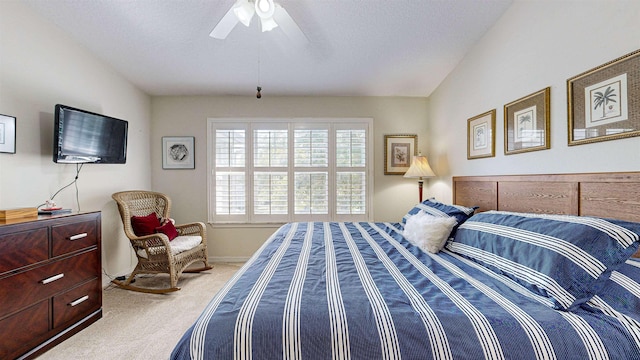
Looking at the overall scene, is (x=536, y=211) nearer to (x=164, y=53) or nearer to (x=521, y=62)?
(x=521, y=62)

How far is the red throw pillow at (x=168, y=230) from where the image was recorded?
295 cm

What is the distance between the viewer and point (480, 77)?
8.11ft

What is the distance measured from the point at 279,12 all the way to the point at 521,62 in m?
1.88

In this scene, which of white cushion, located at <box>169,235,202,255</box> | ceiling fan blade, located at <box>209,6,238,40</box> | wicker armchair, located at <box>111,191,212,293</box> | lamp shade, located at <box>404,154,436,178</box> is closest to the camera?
ceiling fan blade, located at <box>209,6,238,40</box>

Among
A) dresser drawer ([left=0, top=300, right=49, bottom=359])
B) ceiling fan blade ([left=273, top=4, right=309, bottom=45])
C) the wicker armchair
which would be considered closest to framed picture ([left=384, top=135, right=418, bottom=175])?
ceiling fan blade ([left=273, top=4, right=309, bottom=45])

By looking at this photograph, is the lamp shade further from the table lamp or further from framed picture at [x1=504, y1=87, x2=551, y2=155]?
framed picture at [x1=504, y1=87, x2=551, y2=155]

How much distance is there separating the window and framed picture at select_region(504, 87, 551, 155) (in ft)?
5.92

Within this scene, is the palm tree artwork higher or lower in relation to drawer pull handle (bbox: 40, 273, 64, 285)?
higher

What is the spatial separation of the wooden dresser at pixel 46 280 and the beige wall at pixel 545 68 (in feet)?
11.4

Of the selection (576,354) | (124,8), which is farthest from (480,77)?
(124,8)

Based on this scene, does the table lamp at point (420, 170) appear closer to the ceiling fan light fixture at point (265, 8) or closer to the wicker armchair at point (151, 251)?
the ceiling fan light fixture at point (265, 8)

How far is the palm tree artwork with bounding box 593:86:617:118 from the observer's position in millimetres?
1364

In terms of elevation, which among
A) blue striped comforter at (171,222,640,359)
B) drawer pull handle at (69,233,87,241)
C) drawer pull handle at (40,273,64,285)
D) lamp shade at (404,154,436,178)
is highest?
lamp shade at (404,154,436,178)

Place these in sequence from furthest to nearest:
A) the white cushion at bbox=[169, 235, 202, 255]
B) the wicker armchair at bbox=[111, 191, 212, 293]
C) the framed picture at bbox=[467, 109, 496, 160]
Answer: the white cushion at bbox=[169, 235, 202, 255]
the wicker armchair at bbox=[111, 191, 212, 293]
the framed picture at bbox=[467, 109, 496, 160]
